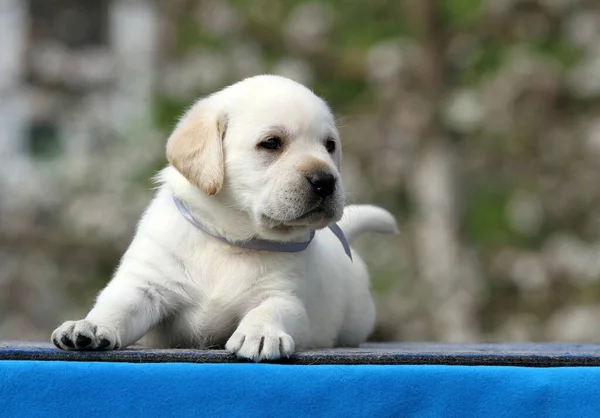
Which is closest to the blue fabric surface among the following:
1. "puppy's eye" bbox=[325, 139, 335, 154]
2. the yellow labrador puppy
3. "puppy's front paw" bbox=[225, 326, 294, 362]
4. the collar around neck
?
"puppy's front paw" bbox=[225, 326, 294, 362]

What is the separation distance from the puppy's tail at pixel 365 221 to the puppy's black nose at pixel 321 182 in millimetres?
969

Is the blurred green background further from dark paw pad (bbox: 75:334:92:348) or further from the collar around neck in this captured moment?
dark paw pad (bbox: 75:334:92:348)

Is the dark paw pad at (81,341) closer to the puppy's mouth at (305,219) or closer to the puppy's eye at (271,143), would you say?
the puppy's mouth at (305,219)

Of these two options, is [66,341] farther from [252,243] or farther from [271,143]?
[271,143]

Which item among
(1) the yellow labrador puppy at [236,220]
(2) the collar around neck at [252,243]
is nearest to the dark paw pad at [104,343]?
(1) the yellow labrador puppy at [236,220]

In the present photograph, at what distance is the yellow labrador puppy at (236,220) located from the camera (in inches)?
108

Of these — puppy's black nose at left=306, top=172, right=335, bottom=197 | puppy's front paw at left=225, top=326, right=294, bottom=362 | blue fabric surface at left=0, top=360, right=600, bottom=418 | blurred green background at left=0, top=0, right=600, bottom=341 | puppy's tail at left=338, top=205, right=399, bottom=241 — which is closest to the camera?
blue fabric surface at left=0, top=360, right=600, bottom=418

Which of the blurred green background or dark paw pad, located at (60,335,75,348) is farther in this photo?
the blurred green background

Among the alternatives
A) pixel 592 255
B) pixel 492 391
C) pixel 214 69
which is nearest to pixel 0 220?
pixel 214 69

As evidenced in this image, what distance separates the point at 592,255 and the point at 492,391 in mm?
5080

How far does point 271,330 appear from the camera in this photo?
8.27ft

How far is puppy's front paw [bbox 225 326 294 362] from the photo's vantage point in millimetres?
2414

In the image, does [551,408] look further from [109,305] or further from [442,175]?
[442,175]

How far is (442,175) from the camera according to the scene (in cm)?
709
